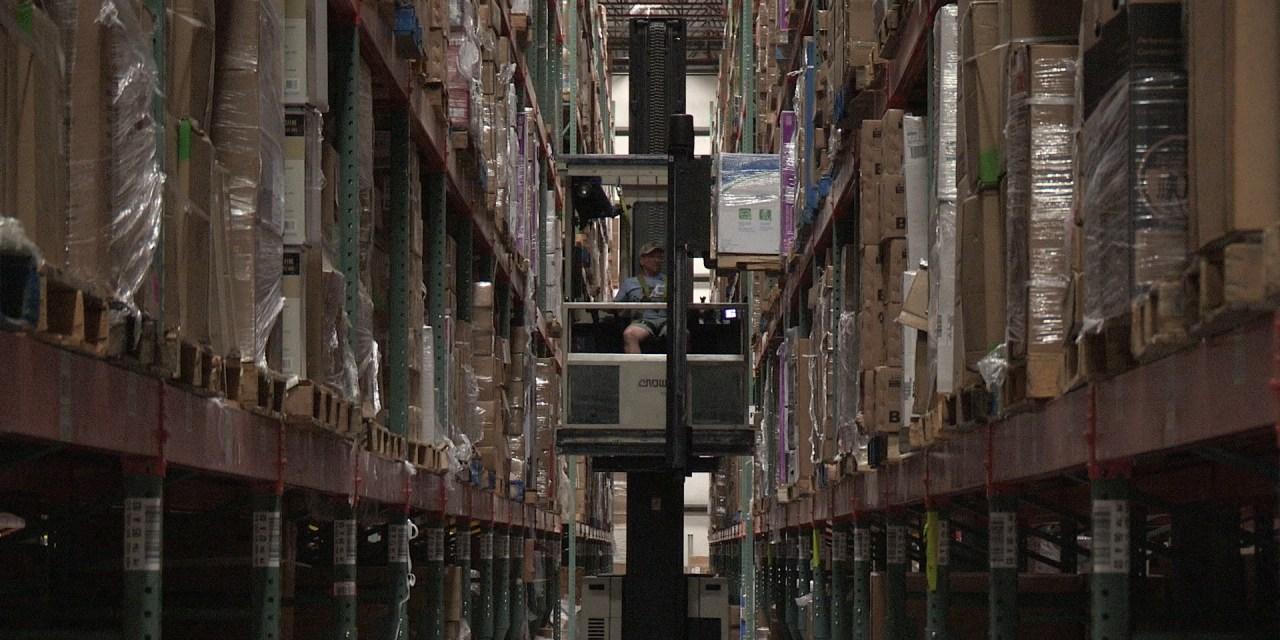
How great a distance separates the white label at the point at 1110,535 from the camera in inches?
152

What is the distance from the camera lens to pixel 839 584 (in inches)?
390

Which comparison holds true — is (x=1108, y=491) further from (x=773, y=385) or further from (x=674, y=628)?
(x=773, y=385)

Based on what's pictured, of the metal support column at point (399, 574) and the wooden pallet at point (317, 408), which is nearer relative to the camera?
the wooden pallet at point (317, 408)

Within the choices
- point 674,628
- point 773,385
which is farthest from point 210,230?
point 773,385

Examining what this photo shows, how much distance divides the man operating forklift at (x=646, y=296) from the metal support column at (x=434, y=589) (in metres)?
1.78

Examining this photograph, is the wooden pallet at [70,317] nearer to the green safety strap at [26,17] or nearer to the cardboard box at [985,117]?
the green safety strap at [26,17]

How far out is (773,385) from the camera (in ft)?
49.2

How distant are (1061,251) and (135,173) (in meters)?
2.33

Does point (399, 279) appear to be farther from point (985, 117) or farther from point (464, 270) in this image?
point (985, 117)

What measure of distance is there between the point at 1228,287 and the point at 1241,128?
0.32m

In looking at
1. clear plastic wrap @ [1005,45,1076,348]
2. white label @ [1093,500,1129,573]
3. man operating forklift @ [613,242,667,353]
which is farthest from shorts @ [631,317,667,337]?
white label @ [1093,500,1129,573]

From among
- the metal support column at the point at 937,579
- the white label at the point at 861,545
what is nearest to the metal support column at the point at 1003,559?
the metal support column at the point at 937,579

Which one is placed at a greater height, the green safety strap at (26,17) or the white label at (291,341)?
the green safety strap at (26,17)

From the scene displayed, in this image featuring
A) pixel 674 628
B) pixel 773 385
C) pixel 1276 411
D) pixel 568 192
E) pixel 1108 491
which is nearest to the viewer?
pixel 1276 411
